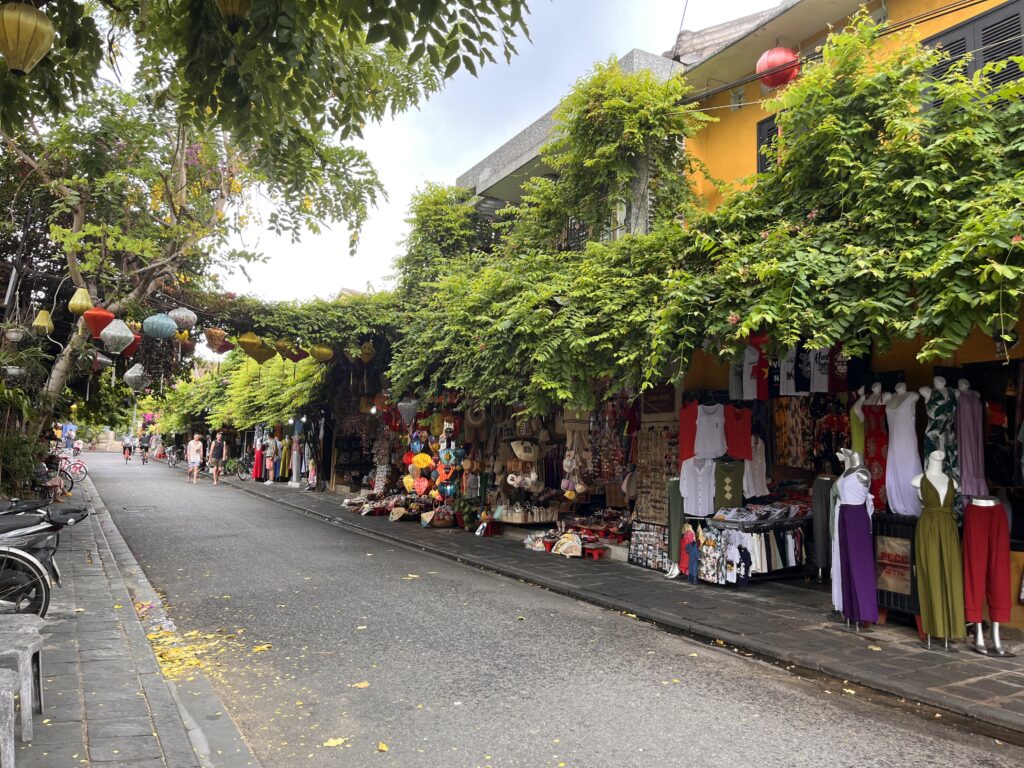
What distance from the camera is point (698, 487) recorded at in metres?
9.68

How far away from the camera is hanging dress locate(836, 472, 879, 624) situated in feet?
22.9

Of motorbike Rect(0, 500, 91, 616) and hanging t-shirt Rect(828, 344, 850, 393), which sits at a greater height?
hanging t-shirt Rect(828, 344, 850, 393)

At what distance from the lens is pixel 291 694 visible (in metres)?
5.17

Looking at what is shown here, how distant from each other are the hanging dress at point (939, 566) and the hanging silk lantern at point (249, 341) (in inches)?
504

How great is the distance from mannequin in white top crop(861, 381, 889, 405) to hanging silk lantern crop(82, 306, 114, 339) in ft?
36.8

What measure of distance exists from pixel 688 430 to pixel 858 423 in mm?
2541

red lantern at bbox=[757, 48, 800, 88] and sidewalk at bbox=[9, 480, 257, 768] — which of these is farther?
red lantern at bbox=[757, 48, 800, 88]

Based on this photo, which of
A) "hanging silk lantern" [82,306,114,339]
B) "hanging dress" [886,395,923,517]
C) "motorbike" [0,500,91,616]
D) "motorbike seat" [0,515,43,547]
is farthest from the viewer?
"hanging silk lantern" [82,306,114,339]

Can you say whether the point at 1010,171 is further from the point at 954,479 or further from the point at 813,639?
the point at 813,639

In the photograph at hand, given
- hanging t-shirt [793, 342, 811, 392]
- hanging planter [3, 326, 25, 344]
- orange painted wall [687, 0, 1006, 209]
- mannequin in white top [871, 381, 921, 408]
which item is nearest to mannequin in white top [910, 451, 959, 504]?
mannequin in white top [871, 381, 921, 408]

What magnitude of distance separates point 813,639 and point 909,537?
1435 mm

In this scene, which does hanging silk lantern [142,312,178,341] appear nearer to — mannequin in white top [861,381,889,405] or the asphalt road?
the asphalt road

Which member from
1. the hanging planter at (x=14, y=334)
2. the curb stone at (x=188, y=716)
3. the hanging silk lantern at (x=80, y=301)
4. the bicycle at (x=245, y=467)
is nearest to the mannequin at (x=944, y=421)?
the curb stone at (x=188, y=716)

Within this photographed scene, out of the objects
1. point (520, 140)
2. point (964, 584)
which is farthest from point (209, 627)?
point (520, 140)
